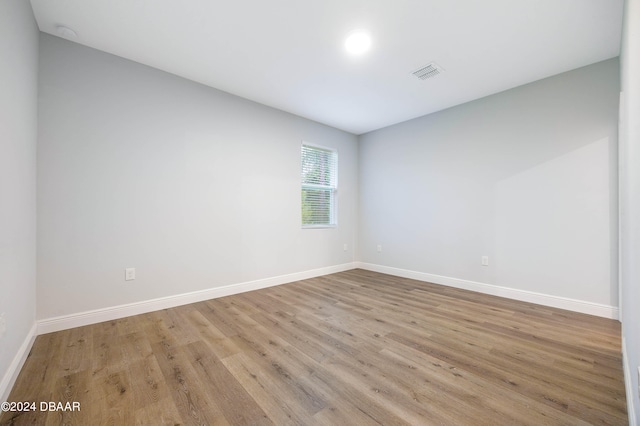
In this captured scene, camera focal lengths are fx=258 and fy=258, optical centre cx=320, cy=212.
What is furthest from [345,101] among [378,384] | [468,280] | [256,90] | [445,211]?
[378,384]

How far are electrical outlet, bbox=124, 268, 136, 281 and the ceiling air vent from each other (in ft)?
11.9

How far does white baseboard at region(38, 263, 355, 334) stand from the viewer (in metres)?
2.24

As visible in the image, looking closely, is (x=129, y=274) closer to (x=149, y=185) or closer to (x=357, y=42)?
(x=149, y=185)

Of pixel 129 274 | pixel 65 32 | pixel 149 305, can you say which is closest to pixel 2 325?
pixel 129 274

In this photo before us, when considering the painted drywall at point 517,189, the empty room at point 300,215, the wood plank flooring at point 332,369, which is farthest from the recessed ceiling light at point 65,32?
the painted drywall at point 517,189

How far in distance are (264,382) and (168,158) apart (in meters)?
2.49

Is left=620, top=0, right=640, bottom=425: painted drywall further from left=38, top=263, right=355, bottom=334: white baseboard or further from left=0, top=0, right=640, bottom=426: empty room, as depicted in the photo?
left=38, top=263, right=355, bottom=334: white baseboard

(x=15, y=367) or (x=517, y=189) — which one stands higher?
(x=517, y=189)

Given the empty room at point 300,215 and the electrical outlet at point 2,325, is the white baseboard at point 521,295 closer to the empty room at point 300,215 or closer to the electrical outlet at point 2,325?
the empty room at point 300,215

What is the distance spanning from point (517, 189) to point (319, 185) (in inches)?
109

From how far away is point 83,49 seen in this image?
7.89 ft

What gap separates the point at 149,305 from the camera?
8.84 ft

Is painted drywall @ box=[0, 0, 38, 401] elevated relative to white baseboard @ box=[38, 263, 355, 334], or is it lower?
elevated

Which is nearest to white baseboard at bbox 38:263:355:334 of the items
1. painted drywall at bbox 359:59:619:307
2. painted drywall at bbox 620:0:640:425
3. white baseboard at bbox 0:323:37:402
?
white baseboard at bbox 0:323:37:402
